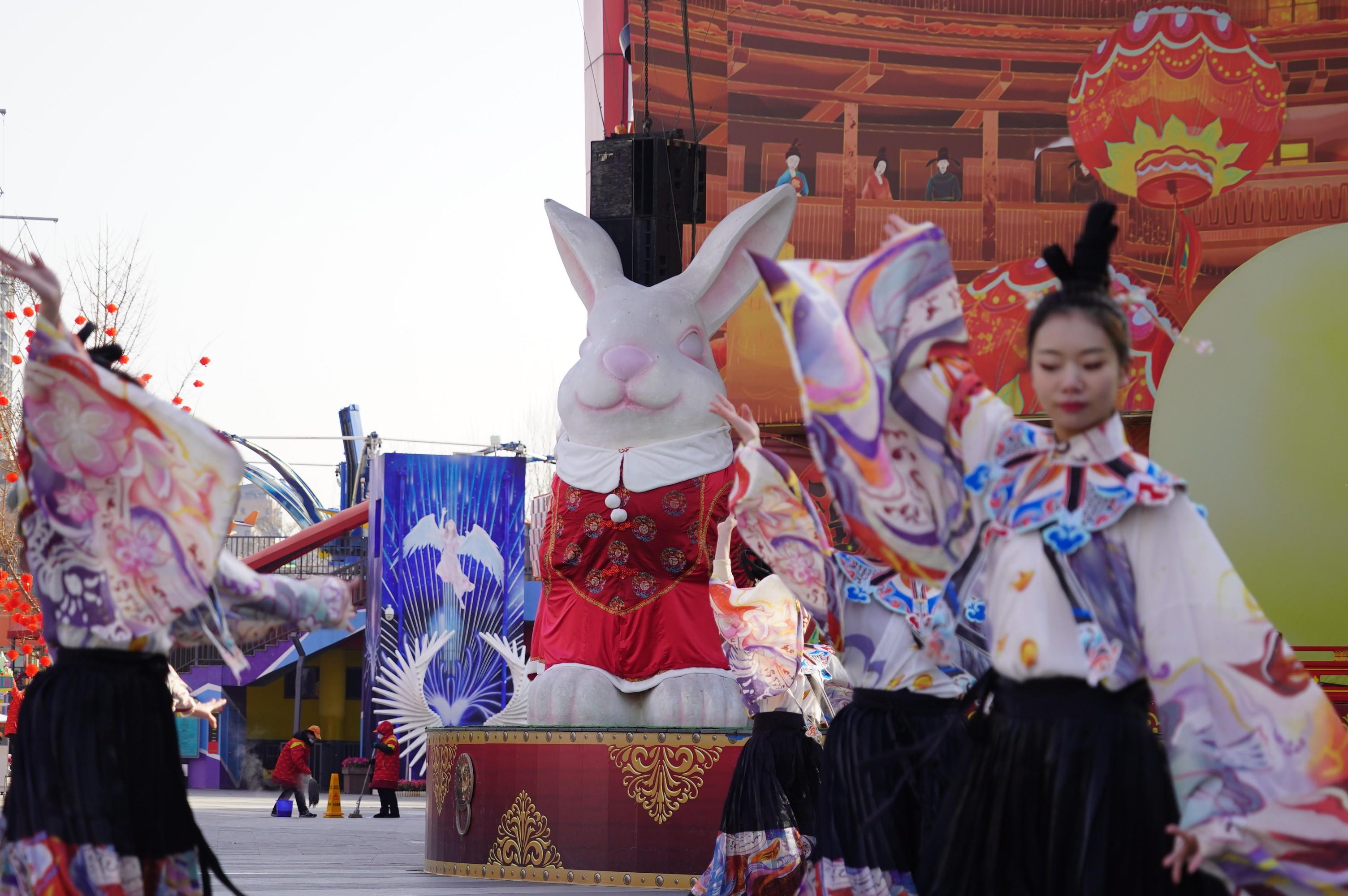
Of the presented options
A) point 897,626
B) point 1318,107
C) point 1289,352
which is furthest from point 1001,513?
point 1318,107

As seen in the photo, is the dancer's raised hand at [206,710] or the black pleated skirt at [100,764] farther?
the dancer's raised hand at [206,710]

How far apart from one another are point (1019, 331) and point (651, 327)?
596 cm

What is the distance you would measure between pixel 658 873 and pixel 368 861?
2.92 metres

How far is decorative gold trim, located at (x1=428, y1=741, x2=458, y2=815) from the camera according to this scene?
28.2ft

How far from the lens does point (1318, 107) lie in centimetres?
1364

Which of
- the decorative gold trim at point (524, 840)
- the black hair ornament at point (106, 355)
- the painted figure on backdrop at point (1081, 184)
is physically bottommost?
the decorative gold trim at point (524, 840)

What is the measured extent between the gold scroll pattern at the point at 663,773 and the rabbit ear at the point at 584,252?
103 inches

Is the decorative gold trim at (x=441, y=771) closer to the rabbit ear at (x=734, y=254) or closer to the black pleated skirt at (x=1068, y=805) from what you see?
the rabbit ear at (x=734, y=254)

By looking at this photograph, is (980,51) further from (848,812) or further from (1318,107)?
(848,812)

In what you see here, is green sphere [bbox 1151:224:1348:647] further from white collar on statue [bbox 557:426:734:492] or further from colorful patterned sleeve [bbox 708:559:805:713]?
colorful patterned sleeve [bbox 708:559:805:713]

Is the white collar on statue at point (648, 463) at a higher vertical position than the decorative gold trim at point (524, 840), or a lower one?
higher

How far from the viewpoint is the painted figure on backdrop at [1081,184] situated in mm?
14383

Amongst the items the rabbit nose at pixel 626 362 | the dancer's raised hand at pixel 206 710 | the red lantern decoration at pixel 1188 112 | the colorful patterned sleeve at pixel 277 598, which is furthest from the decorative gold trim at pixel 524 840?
the red lantern decoration at pixel 1188 112

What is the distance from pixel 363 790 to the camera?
16828 millimetres
